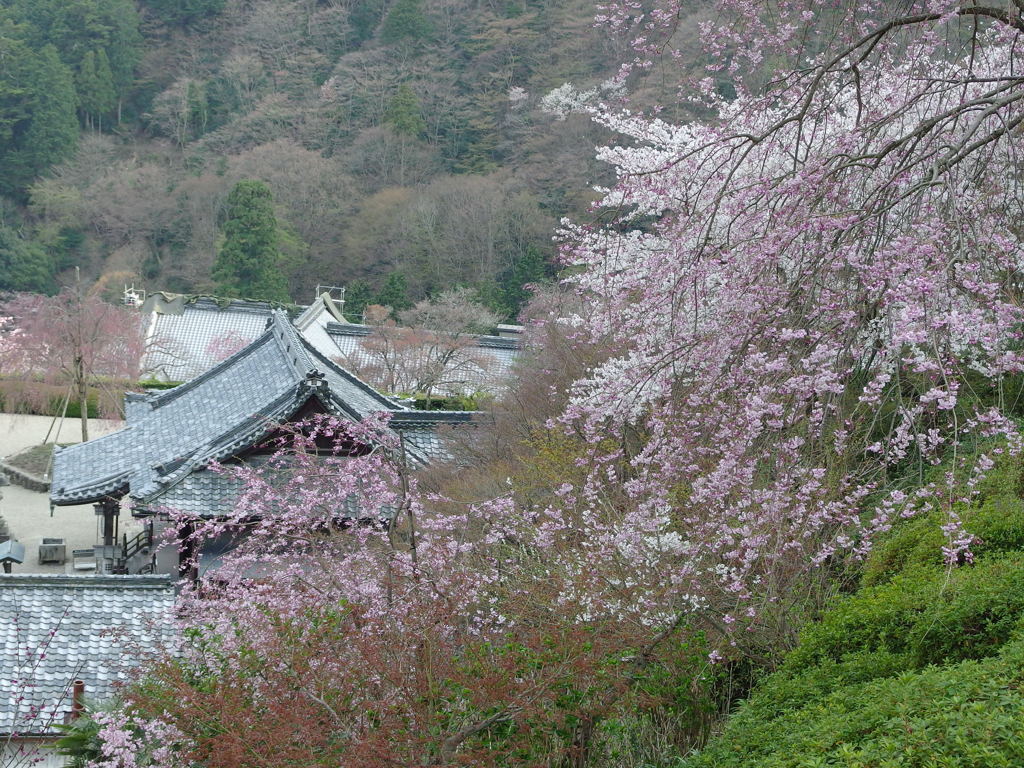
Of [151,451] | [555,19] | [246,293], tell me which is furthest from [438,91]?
[151,451]

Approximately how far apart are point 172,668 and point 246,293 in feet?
106

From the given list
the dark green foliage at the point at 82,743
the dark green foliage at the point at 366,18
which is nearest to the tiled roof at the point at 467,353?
the dark green foliage at the point at 82,743

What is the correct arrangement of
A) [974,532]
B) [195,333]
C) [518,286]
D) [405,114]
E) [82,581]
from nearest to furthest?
1. [974,532]
2. [82,581]
3. [195,333]
4. [518,286]
5. [405,114]

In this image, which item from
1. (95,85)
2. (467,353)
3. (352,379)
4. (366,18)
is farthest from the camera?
(366,18)

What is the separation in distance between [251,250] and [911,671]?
A: 35.0 meters

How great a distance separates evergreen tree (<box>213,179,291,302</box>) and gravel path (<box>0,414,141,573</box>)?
11.1 meters

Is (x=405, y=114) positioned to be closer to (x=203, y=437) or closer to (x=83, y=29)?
(x=83, y=29)

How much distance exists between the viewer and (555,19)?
42031 mm

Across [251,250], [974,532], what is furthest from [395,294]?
[974,532]

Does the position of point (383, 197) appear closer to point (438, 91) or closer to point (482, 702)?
point (438, 91)

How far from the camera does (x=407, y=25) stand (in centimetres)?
4669

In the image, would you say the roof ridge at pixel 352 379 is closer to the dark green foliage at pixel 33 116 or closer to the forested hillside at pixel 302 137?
the forested hillside at pixel 302 137

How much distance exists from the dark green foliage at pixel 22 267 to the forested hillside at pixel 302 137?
81 mm

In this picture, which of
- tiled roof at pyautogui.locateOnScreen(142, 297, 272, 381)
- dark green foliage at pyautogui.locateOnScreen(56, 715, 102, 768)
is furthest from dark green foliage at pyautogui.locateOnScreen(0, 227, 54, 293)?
dark green foliage at pyautogui.locateOnScreen(56, 715, 102, 768)
